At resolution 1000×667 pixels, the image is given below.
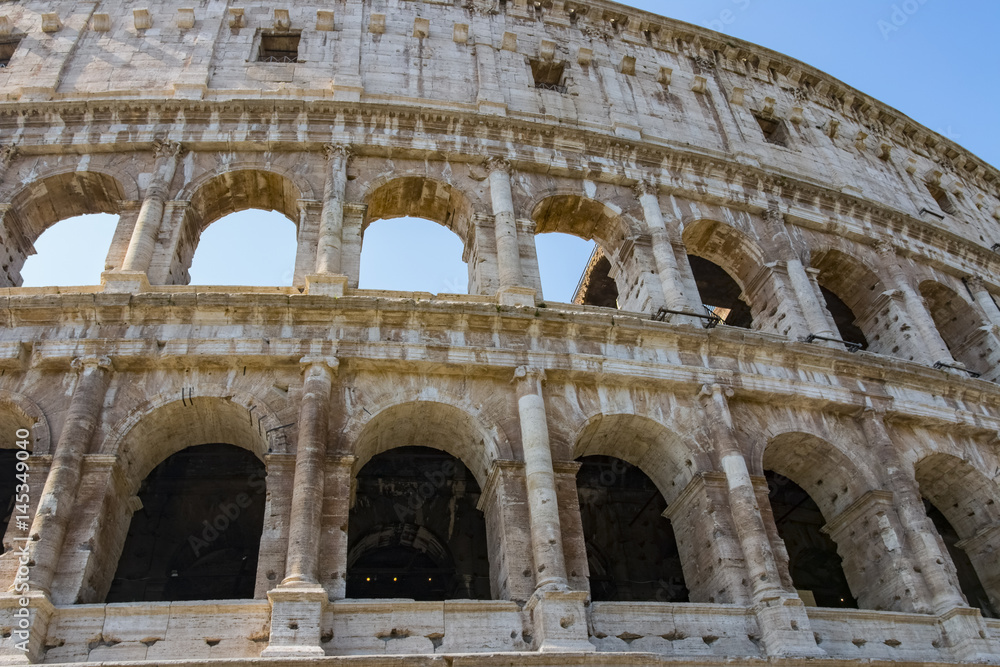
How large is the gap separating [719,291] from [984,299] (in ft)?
16.8

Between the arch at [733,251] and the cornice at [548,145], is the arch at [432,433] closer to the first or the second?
the cornice at [548,145]

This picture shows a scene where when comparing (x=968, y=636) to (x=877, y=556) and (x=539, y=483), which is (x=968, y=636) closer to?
(x=877, y=556)

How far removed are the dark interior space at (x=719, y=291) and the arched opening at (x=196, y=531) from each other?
9.54 meters

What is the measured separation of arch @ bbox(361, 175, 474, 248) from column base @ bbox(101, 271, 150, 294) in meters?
3.59

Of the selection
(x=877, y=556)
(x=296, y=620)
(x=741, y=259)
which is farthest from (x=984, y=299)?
(x=296, y=620)

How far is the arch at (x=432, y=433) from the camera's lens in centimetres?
1022

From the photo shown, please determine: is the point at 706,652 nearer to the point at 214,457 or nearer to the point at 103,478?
the point at 103,478

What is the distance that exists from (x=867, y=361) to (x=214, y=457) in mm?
10605

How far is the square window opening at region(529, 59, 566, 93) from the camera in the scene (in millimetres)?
17297

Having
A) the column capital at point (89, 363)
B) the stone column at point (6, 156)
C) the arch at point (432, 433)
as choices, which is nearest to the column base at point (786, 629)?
the arch at point (432, 433)

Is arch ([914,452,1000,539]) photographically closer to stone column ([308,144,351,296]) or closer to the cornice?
the cornice

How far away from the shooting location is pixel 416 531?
1377 cm

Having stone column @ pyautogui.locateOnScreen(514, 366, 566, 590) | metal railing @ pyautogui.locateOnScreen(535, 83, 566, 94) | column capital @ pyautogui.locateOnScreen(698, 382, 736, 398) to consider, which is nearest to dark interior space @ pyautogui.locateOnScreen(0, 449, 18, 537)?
stone column @ pyautogui.locateOnScreen(514, 366, 566, 590)

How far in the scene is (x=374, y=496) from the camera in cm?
1384
